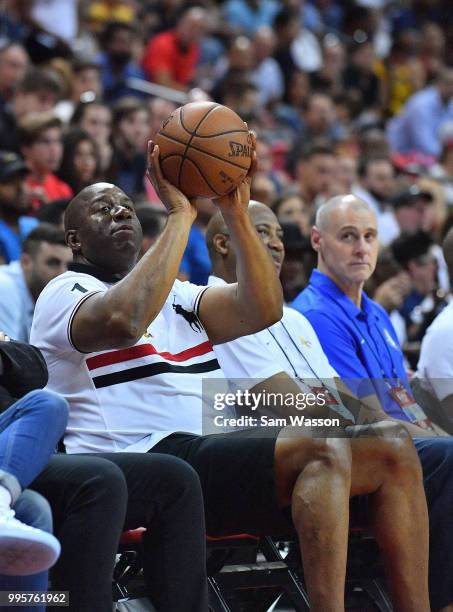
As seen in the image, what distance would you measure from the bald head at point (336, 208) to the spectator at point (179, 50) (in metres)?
7.18

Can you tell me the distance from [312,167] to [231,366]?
527 centimetres

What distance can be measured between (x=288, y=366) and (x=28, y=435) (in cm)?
164

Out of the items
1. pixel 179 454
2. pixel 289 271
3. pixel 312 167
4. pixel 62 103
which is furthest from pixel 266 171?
pixel 179 454

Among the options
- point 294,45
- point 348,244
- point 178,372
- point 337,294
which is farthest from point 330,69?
point 178,372

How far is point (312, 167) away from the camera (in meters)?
9.85

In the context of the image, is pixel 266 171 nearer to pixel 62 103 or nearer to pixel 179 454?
pixel 62 103

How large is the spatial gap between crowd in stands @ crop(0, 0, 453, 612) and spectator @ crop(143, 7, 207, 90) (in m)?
0.30

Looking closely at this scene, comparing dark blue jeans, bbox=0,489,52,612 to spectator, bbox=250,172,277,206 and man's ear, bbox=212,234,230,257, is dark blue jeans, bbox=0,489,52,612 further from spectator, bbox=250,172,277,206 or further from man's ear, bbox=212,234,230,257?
spectator, bbox=250,172,277,206

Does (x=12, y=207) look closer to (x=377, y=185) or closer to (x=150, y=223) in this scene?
(x=150, y=223)

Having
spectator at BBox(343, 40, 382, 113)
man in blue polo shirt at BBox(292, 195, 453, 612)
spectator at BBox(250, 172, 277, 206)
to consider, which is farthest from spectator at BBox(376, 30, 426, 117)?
man in blue polo shirt at BBox(292, 195, 453, 612)

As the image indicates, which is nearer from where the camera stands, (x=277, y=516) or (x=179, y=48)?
(x=277, y=516)

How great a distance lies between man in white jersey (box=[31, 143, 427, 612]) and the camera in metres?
3.93

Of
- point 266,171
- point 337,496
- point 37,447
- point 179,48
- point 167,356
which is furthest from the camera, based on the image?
point 179,48

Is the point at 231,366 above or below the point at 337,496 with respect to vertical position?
above
